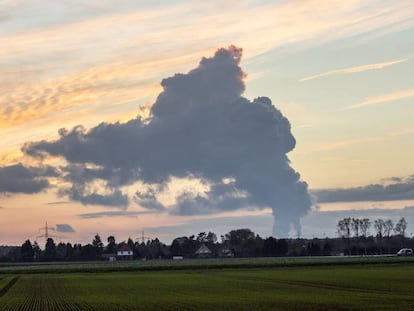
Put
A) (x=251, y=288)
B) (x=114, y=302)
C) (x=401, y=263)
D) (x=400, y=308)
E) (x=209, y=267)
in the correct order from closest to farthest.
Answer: (x=400, y=308) < (x=114, y=302) < (x=251, y=288) < (x=401, y=263) < (x=209, y=267)

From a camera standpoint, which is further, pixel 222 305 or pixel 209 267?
pixel 209 267

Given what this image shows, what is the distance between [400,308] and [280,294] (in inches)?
655

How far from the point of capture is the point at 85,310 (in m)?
47.5

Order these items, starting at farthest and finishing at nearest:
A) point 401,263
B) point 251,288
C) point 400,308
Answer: point 401,263, point 251,288, point 400,308

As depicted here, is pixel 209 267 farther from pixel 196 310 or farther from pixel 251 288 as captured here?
pixel 196 310

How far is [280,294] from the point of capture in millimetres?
57625

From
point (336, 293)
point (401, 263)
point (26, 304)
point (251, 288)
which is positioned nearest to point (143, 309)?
point (26, 304)

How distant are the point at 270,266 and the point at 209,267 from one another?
11.5 m

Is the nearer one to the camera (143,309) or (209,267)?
A: (143,309)

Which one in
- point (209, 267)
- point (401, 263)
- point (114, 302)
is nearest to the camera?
point (114, 302)

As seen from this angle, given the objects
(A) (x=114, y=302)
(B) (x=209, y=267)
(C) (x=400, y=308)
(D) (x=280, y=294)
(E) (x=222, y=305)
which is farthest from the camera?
(B) (x=209, y=267)

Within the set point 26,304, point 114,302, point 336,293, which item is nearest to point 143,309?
point 114,302

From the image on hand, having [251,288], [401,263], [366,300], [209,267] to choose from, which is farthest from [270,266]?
[366,300]

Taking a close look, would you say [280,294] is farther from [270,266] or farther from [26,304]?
[270,266]
